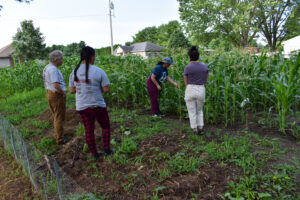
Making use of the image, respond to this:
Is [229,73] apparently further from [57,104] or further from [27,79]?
[27,79]

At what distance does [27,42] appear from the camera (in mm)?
34281

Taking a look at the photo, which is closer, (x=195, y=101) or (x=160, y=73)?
(x=195, y=101)

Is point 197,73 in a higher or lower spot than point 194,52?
lower

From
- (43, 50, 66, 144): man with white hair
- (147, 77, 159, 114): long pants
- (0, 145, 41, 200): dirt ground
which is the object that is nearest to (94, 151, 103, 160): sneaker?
(0, 145, 41, 200): dirt ground

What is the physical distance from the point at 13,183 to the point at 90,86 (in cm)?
190

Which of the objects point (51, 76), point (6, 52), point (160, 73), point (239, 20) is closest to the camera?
point (51, 76)

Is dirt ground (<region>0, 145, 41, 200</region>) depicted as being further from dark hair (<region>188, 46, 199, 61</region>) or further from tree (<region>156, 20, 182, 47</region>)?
tree (<region>156, 20, 182, 47</region>)

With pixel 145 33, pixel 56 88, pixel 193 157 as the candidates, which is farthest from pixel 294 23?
pixel 145 33

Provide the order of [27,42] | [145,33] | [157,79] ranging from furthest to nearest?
[145,33] < [27,42] < [157,79]

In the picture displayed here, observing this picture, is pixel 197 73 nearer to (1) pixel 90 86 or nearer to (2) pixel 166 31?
(1) pixel 90 86

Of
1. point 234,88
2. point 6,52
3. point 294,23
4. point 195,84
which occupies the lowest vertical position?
point 234,88

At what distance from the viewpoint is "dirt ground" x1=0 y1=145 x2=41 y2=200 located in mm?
2833

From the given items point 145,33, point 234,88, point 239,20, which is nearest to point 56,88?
point 234,88

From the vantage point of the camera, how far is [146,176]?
2.91 metres
